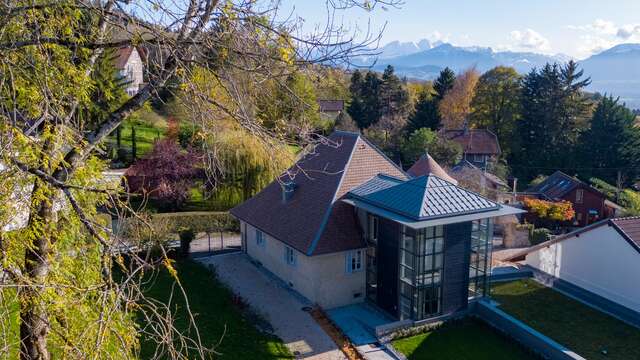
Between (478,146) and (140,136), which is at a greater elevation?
(140,136)

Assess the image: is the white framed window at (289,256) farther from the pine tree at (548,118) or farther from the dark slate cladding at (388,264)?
the pine tree at (548,118)

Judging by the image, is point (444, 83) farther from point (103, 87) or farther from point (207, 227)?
point (103, 87)

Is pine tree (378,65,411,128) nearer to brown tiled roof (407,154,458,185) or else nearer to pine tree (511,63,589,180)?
pine tree (511,63,589,180)

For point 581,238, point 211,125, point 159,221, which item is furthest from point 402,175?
point 211,125

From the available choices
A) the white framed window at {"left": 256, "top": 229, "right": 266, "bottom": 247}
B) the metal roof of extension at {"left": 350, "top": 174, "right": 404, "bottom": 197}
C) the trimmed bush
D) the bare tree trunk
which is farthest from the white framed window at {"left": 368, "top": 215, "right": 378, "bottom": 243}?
the bare tree trunk

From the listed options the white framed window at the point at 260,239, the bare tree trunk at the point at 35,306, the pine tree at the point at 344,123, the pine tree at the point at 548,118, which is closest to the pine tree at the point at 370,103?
the pine tree at the point at 344,123

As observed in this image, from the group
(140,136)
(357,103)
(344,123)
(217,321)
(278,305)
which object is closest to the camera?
(217,321)

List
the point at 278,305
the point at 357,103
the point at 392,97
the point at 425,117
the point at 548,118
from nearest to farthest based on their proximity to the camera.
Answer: the point at 278,305 < the point at 548,118 < the point at 425,117 < the point at 357,103 < the point at 392,97

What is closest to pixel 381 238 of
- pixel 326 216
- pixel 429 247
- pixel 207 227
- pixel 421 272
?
pixel 429 247
